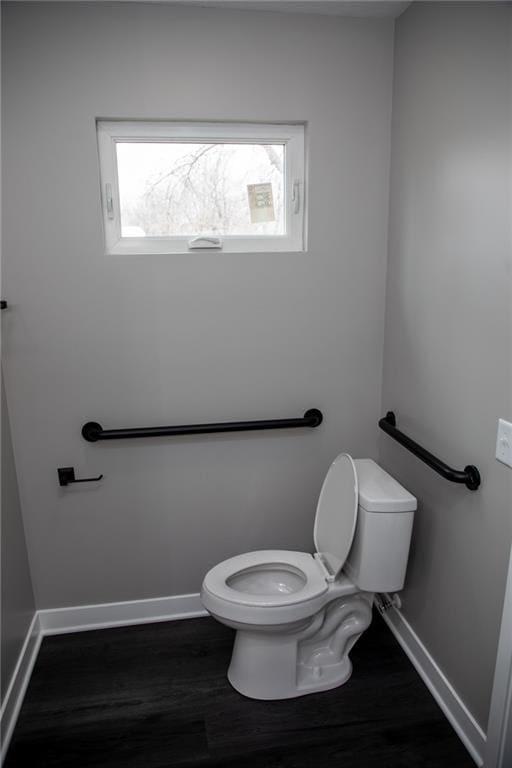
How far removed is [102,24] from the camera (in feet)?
5.78

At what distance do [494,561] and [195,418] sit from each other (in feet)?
3.86

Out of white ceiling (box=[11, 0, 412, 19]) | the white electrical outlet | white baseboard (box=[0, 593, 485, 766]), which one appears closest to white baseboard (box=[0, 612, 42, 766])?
white baseboard (box=[0, 593, 485, 766])

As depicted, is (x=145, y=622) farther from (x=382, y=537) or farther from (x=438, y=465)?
(x=438, y=465)

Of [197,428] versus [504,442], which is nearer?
[504,442]

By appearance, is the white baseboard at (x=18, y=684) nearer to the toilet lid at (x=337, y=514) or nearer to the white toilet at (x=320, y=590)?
the white toilet at (x=320, y=590)

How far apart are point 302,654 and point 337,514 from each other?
524mm

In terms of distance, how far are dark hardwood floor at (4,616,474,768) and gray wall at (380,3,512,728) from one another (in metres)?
0.20

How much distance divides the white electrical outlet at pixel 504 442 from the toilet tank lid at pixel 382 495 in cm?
44

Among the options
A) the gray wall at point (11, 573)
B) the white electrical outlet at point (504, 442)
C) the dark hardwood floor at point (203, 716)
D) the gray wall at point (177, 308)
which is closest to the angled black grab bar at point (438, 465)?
the white electrical outlet at point (504, 442)

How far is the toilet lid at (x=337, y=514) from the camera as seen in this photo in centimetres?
183

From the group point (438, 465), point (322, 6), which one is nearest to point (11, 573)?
point (438, 465)

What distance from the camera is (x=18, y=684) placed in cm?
184

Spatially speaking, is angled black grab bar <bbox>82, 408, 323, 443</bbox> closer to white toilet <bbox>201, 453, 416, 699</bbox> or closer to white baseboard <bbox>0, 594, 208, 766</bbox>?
white toilet <bbox>201, 453, 416, 699</bbox>

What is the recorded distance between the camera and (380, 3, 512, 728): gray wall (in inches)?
54.9
